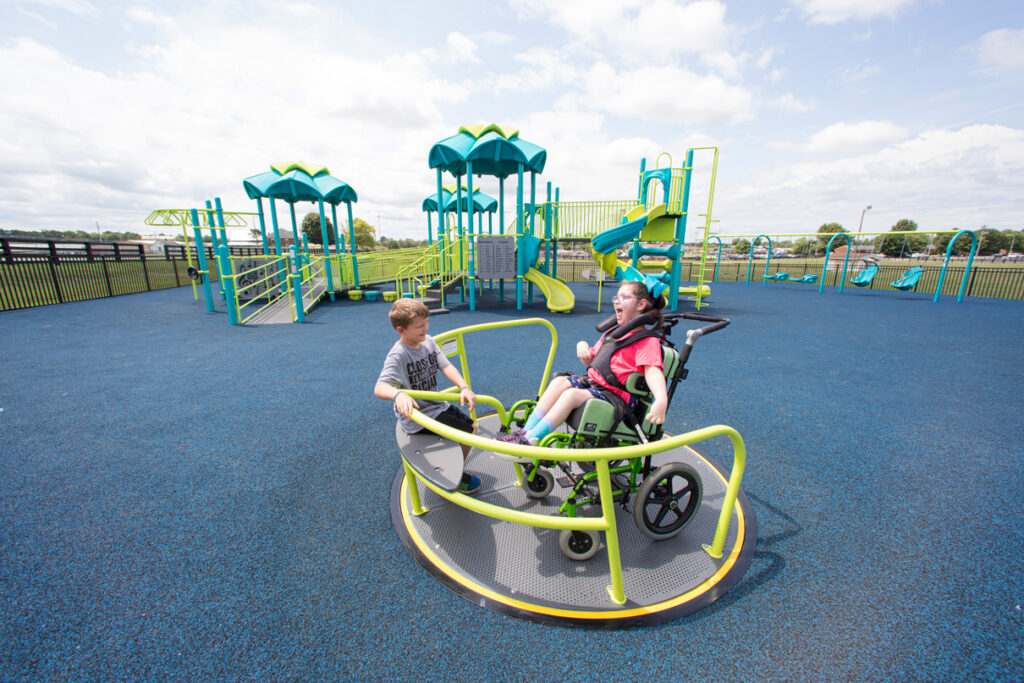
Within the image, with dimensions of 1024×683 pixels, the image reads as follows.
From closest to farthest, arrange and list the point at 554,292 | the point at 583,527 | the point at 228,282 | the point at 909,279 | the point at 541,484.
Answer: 1. the point at 583,527
2. the point at 541,484
3. the point at 228,282
4. the point at 554,292
5. the point at 909,279

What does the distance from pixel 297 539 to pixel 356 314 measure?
8.91 m

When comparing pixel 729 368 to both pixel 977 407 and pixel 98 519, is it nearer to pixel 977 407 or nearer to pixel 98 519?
pixel 977 407

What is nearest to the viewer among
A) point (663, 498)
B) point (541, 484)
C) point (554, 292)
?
point (663, 498)

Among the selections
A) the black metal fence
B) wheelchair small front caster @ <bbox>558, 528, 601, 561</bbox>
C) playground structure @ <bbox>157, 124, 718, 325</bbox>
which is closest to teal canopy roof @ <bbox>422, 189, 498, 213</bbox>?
playground structure @ <bbox>157, 124, 718, 325</bbox>

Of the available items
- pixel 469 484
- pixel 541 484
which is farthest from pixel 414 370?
pixel 541 484

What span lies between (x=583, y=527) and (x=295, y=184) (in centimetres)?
1471

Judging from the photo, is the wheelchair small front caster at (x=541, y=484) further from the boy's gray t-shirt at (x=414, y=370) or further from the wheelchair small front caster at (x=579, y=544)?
the boy's gray t-shirt at (x=414, y=370)

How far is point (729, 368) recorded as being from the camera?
18.8 feet

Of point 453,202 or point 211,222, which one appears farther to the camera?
point 453,202

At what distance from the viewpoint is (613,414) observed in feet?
7.58

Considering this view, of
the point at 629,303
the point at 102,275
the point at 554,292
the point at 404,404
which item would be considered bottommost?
the point at 554,292

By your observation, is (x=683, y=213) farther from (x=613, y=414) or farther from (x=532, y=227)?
(x=613, y=414)

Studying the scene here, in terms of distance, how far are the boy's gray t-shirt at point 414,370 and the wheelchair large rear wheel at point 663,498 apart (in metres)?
1.28

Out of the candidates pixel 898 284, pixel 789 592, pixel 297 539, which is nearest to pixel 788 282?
pixel 898 284
